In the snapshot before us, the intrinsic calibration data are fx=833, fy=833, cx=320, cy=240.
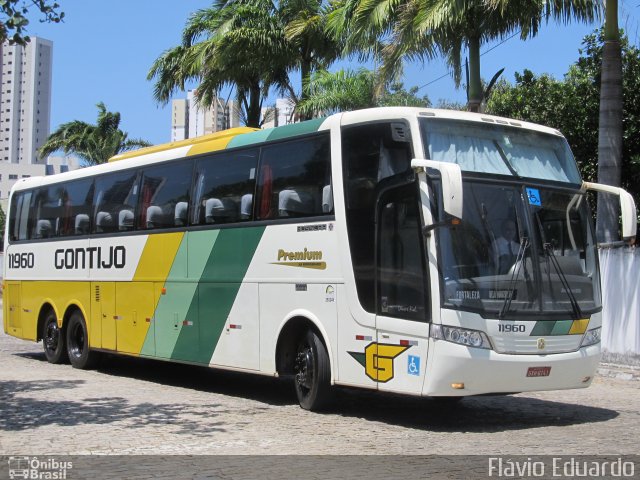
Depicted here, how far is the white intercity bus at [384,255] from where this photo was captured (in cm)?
880

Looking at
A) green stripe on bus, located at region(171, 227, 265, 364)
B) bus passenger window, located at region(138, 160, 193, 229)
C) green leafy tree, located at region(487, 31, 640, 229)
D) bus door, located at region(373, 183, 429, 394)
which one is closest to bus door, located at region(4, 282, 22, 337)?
bus passenger window, located at region(138, 160, 193, 229)

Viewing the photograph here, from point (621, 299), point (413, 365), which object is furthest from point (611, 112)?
point (413, 365)

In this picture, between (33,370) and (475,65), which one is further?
(475,65)

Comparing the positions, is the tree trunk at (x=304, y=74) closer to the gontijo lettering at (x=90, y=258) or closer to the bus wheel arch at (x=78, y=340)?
the gontijo lettering at (x=90, y=258)

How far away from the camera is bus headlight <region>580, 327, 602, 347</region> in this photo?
9.45 m

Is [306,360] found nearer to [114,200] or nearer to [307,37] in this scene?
[114,200]

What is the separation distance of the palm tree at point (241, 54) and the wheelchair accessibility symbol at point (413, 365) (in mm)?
17951

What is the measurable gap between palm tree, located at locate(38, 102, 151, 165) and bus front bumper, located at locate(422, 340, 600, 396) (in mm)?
35303

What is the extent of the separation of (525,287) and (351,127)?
277 centimetres

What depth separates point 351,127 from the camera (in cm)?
991

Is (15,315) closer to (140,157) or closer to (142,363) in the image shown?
(142,363)

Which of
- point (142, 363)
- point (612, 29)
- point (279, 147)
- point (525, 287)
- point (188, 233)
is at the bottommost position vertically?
point (142, 363)

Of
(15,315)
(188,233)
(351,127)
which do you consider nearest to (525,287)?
(351,127)

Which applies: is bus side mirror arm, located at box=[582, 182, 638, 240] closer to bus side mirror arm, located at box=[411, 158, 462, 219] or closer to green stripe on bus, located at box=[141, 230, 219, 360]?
bus side mirror arm, located at box=[411, 158, 462, 219]
